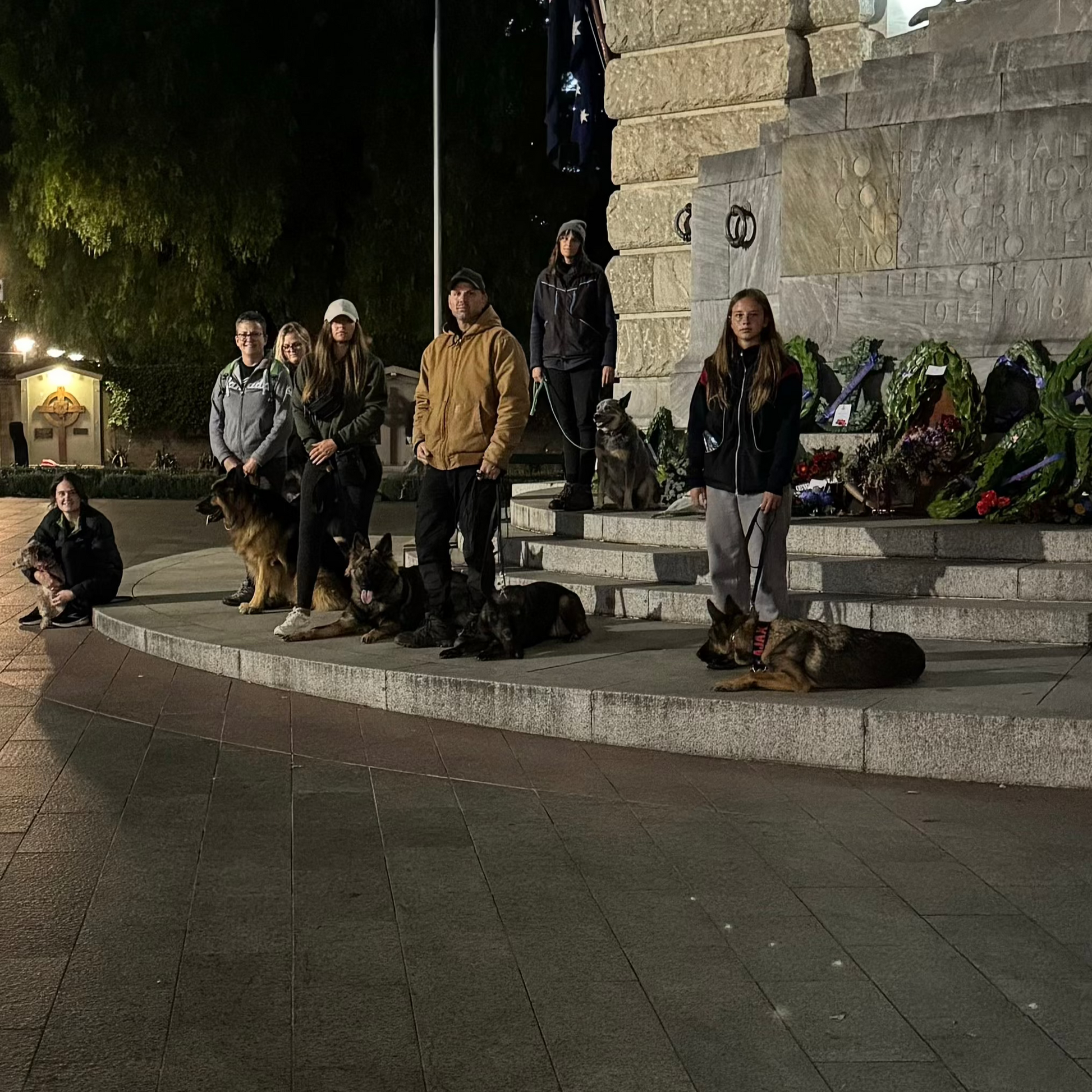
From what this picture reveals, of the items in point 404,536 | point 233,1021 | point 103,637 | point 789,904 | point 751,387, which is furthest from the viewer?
point 404,536

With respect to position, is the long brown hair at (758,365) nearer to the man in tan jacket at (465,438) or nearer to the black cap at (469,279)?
the man in tan jacket at (465,438)

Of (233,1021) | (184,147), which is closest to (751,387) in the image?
(233,1021)

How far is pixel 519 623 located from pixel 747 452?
5.18 feet

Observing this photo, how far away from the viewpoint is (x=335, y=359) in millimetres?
9641

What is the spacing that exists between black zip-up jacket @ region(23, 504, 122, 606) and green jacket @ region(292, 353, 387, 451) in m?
2.36

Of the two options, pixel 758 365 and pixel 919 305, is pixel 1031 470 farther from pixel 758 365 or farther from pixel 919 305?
pixel 758 365

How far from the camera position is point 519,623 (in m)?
8.70

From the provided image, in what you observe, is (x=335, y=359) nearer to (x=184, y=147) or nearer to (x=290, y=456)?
(x=290, y=456)

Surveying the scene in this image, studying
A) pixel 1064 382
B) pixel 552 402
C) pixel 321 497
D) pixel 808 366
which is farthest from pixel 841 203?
pixel 321 497

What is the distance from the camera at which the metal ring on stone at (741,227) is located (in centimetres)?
1377

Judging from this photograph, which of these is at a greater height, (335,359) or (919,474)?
(335,359)

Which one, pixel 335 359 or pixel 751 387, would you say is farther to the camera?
pixel 335 359

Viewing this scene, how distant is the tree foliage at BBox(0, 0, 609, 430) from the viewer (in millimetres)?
28562

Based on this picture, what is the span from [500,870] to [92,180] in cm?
2568
